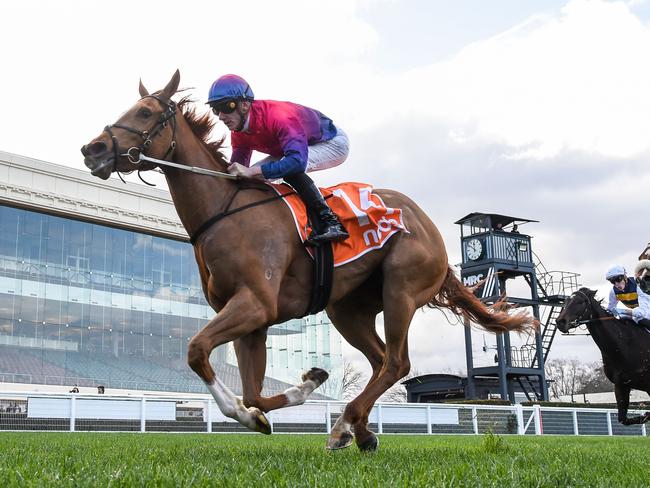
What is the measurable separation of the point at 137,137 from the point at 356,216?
5.47 ft

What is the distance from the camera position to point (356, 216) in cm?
557

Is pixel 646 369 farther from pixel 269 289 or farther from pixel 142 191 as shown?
pixel 142 191

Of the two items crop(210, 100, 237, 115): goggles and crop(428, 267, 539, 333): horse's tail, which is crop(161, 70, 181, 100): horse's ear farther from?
crop(428, 267, 539, 333): horse's tail

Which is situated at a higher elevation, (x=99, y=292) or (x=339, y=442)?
(x=99, y=292)

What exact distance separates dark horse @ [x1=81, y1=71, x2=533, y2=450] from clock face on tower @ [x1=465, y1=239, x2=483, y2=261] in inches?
1340

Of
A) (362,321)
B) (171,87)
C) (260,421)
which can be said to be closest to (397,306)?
(362,321)

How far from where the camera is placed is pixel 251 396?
194 inches

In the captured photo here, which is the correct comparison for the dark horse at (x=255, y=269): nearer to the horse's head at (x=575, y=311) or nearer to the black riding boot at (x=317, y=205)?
the black riding boot at (x=317, y=205)

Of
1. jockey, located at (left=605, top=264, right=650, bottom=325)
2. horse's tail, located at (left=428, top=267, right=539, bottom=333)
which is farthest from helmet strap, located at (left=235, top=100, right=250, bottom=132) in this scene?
jockey, located at (left=605, top=264, right=650, bottom=325)

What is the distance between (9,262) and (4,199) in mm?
3204

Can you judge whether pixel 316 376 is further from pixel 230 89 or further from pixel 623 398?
pixel 623 398

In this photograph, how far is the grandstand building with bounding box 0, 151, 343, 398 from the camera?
3719 cm

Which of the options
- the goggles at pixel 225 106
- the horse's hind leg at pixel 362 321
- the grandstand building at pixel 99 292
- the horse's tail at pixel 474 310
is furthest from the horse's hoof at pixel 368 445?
the grandstand building at pixel 99 292

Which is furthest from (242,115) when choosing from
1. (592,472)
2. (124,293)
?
(124,293)
